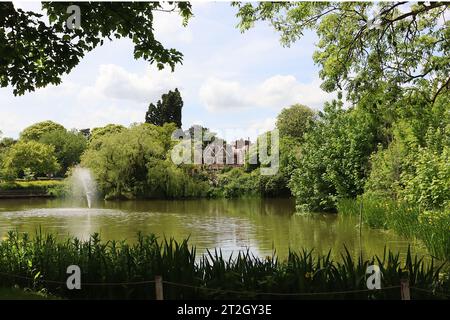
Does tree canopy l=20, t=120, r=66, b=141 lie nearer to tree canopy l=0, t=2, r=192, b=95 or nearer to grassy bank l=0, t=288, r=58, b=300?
tree canopy l=0, t=2, r=192, b=95

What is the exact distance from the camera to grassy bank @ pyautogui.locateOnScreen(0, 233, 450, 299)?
564 cm

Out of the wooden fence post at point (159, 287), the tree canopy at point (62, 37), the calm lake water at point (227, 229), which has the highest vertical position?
the tree canopy at point (62, 37)

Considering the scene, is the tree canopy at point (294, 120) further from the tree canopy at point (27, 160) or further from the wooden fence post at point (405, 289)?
the wooden fence post at point (405, 289)

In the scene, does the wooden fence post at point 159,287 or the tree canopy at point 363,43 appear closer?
the wooden fence post at point 159,287

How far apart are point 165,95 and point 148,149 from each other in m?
23.7

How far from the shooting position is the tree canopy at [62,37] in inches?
265

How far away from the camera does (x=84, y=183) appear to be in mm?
34906

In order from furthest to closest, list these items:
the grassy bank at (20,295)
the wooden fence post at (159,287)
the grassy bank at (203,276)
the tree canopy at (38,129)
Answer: the tree canopy at (38,129)
the grassy bank at (20,295)
the grassy bank at (203,276)
the wooden fence post at (159,287)

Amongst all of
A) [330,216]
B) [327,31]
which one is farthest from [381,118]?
[330,216]

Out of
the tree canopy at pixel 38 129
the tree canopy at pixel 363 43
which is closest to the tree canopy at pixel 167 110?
the tree canopy at pixel 38 129

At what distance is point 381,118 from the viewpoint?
1103 cm

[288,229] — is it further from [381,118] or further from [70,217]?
[70,217]

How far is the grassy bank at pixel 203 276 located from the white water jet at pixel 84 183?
2773 cm
